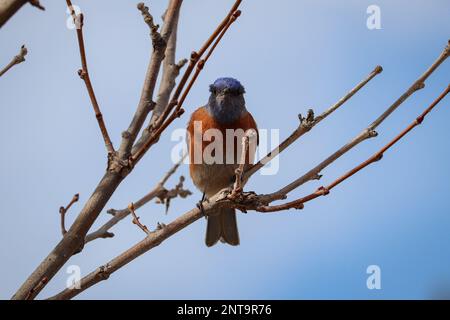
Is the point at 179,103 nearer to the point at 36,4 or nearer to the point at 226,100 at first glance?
the point at 36,4

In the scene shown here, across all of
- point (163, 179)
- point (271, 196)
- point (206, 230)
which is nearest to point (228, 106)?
point (206, 230)

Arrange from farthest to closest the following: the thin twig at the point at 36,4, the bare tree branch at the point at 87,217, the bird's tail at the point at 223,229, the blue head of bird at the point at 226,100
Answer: the bird's tail at the point at 223,229 → the blue head of bird at the point at 226,100 → the bare tree branch at the point at 87,217 → the thin twig at the point at 36,4

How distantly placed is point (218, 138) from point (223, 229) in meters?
1.20

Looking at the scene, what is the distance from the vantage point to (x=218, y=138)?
6062mm

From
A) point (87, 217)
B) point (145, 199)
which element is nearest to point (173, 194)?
point (145, 199)

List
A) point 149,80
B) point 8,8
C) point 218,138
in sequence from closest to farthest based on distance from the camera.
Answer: point 8,8 → point 149,80 → point 218,138

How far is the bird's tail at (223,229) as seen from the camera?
6689 millimetres

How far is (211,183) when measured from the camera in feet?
20.6

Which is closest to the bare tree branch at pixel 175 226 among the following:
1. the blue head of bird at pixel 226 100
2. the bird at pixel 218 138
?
the bird at pixel 218 138

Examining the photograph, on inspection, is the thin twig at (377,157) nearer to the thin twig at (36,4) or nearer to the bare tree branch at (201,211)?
the bare tree branch at (201,211)

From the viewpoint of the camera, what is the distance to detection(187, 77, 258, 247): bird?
5.98 metres
